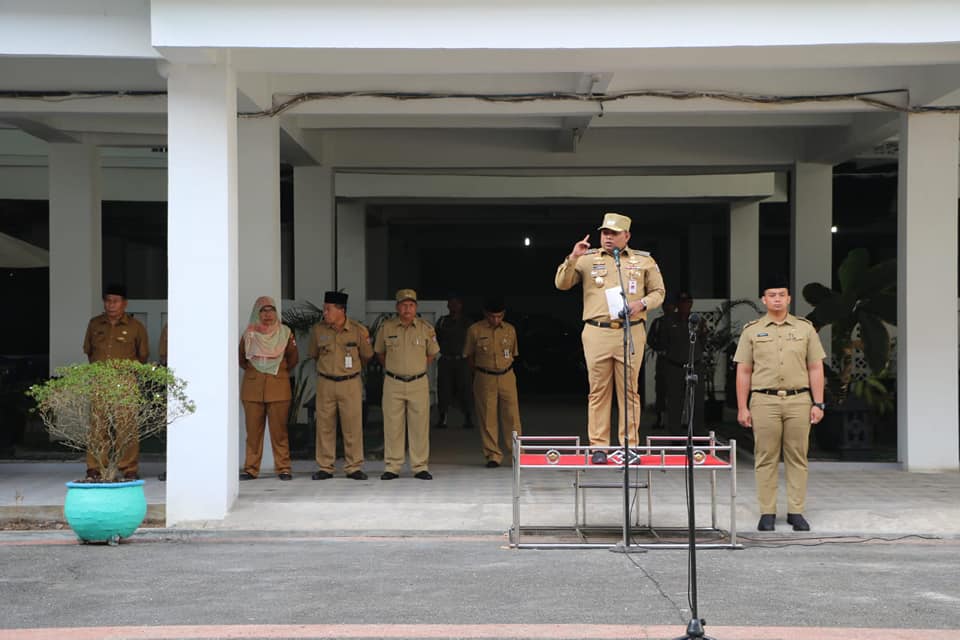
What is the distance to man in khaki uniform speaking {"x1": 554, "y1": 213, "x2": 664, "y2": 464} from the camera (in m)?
8.88

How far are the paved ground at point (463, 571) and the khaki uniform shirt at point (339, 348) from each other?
116 centimetres

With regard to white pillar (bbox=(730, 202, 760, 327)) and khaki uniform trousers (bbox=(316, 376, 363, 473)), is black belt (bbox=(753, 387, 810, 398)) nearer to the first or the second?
khaki uniform trousers (bbox=(316, 376, 363, 473))

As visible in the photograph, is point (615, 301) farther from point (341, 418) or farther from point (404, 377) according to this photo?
point (341, 418)

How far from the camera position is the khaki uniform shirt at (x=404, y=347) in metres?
12.0

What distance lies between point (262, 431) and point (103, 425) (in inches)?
128

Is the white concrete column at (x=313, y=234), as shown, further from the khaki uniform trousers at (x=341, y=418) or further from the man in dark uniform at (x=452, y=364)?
the khaki uniform trousers at (x=341, y=418)

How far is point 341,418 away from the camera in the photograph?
39.4 feet

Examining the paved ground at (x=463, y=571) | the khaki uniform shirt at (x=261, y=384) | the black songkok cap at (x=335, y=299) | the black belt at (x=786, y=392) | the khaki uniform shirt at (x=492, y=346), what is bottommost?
the paved ground at (x=463, y=571)

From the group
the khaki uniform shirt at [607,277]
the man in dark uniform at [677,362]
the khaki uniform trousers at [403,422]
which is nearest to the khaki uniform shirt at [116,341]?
the khaki uniform trousers at [403,422]

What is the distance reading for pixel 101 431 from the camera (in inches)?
345

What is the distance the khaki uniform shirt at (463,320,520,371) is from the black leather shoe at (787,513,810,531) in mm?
4693

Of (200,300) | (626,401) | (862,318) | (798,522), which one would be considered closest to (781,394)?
(798,522)

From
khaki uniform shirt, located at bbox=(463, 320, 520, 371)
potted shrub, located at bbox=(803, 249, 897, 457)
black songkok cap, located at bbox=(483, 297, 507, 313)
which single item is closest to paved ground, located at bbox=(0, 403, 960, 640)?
potted shrub, located at bbox=(803, 249, 897, 457)

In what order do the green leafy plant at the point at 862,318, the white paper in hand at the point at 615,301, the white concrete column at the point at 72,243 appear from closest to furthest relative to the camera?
the white paper in hand at the point at 615,301 → the green leafy plant at the point at 862,318 → the white concrete column at the point at 72,243
